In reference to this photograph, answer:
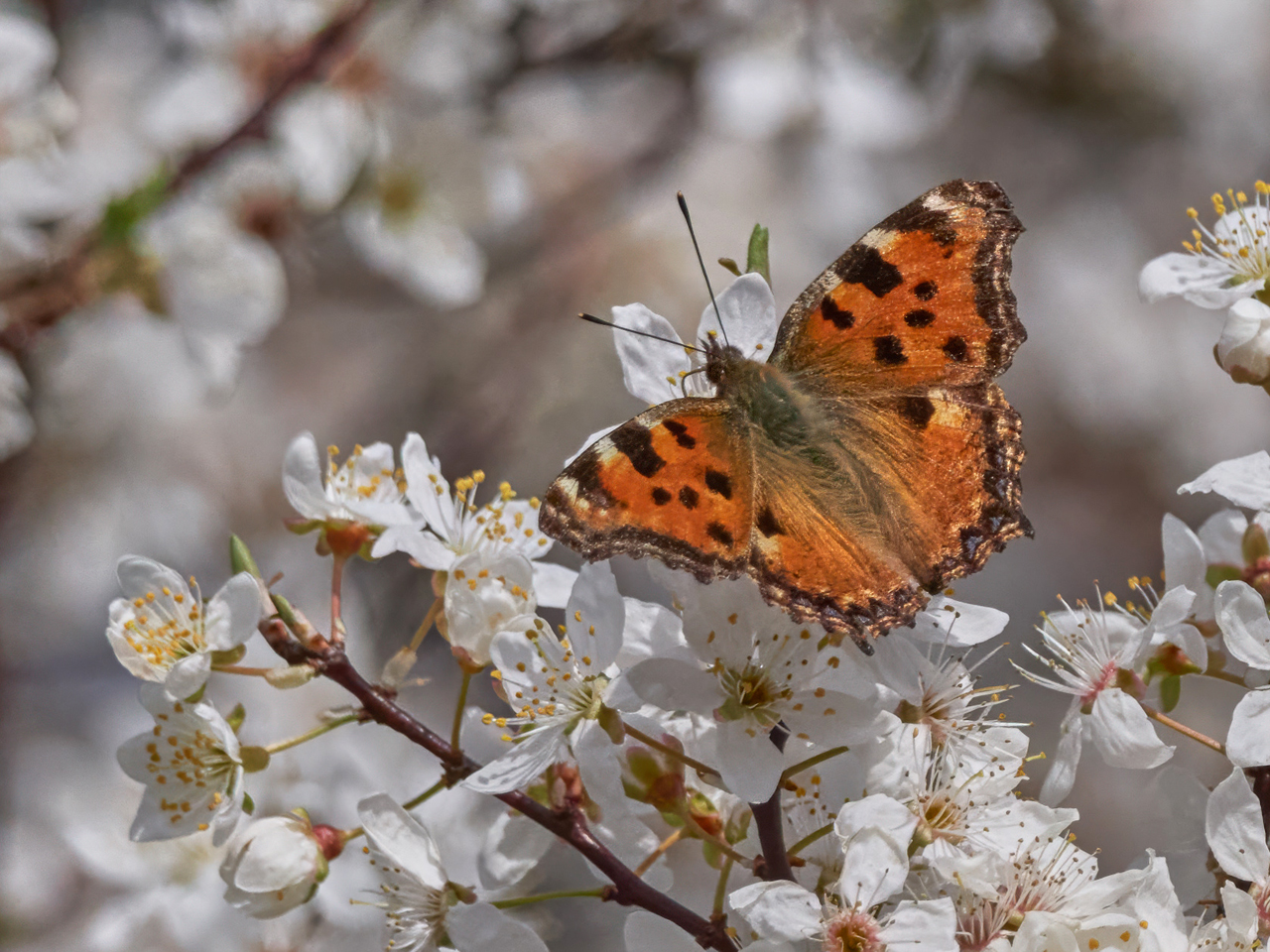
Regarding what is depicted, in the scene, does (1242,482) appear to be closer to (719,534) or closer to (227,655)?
(719,534)

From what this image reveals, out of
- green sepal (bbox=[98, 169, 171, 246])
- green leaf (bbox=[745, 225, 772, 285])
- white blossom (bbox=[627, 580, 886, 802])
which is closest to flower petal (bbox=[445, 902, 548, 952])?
white blossom (bbox=[627, 580, 886, 802])

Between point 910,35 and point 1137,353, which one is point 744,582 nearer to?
point 910,35

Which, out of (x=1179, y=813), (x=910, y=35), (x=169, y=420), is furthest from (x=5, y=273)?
(x=910, y=35)

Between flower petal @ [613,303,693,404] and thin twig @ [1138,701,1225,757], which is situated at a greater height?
flower petal @ [613,303,693,404]

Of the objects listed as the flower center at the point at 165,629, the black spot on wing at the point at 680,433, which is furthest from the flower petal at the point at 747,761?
the flower center at the point at 165,629

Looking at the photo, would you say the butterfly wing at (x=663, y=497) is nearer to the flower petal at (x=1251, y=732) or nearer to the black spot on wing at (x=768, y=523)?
the black spot on wing at (x=768, y=523)

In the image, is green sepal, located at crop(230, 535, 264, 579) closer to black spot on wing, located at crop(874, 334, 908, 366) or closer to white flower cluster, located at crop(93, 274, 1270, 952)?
white flower cluster, located at crop(93, 274, 1270, 952)
